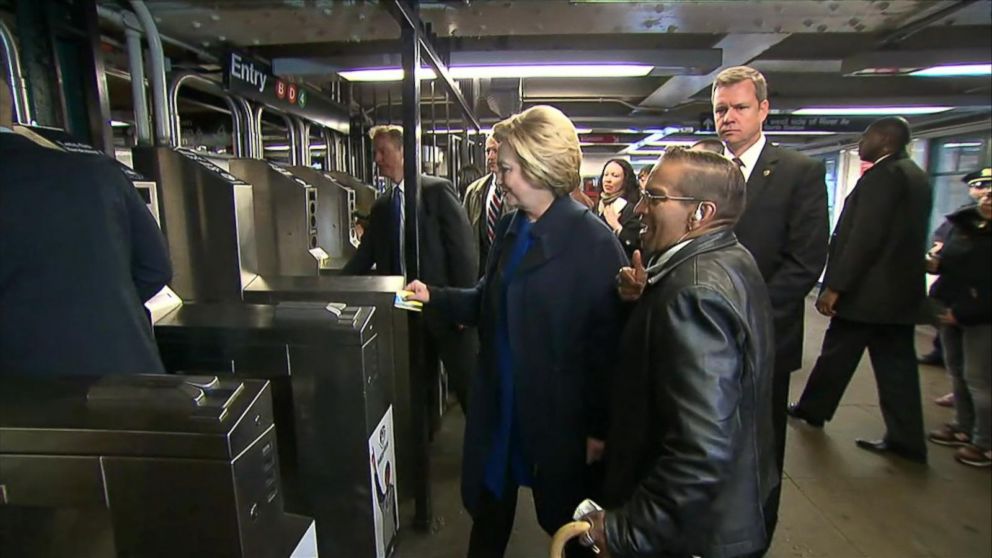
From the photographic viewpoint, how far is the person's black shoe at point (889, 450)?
280cm

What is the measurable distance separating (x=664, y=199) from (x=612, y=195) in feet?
9.62

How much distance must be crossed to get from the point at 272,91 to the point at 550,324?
2.65 meters

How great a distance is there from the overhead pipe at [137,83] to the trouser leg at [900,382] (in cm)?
344

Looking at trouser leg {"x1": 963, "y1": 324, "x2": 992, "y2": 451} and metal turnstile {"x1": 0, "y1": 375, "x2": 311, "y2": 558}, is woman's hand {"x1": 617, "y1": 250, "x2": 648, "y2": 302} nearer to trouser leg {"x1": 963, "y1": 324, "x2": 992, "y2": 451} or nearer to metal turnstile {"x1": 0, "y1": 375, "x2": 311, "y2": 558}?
metal turnstile {"x1": 0, "y1": 375, "x2": 311, "y2": 558}

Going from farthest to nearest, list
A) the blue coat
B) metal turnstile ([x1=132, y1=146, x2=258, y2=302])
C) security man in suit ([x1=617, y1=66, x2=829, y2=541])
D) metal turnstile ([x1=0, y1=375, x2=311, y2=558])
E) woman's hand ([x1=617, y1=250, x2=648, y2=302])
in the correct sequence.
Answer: metal turnstile ([x1=132, y1=146, x2=258, y2=302]) → security man in suit ([x1=617, y1=66, x2=829, y2=541]) → the blue coat → woman's hand ([x1=617, y1=250, x2=648, y2=302]) → metal turnstile ([x1=0, y1=375, x2=311, y2=558])

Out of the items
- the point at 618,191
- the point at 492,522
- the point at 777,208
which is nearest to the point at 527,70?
the point at 618,191

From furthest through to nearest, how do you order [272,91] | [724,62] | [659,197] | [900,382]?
1. [724,62]
2. [272,91]
3. [900,382]
4. [659,197]

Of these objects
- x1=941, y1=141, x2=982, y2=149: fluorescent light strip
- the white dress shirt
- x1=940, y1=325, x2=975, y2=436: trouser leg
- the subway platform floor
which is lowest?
the subway platform floor

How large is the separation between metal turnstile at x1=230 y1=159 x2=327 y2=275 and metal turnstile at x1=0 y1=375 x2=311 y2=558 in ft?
5.42

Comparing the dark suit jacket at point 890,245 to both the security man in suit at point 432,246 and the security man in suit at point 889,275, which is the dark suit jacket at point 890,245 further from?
the security man in suit at point 432,246

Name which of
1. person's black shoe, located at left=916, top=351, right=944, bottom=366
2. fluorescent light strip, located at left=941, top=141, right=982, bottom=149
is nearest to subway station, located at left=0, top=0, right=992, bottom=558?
person's black shoe, located at left=916, top=351, right=944, bottom=366

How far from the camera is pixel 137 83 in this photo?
1975 mm

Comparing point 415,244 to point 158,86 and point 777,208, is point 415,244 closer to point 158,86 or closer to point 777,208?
point 158,86

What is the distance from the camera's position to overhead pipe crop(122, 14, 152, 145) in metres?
1.97
